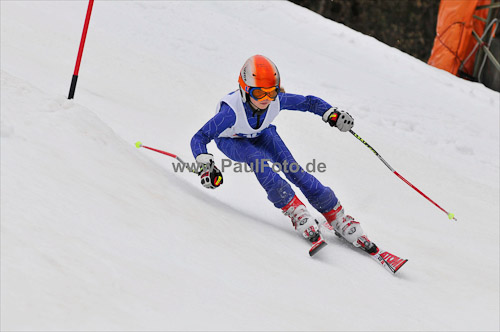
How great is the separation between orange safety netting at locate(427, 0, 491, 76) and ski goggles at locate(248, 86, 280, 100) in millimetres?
7980

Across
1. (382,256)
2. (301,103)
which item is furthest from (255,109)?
(382,256)

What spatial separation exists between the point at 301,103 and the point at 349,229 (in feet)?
3.08

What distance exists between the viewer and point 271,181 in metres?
3.88

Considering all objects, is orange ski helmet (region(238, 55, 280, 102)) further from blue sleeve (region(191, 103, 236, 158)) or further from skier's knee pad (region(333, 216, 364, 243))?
skier's knee pad (region(333, 216, 364, 243))

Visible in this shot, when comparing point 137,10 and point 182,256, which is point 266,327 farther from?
point 137,10

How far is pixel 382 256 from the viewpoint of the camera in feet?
12.8

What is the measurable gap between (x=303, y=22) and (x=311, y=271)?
7.62 m

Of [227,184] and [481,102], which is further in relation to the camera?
[481,102]

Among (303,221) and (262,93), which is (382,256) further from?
(262,93)

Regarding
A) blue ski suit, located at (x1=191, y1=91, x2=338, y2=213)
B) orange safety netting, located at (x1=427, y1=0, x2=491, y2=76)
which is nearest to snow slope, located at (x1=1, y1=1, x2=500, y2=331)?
blue ski suit, located at (x1=191, y1=91, x2=338, y2=213)

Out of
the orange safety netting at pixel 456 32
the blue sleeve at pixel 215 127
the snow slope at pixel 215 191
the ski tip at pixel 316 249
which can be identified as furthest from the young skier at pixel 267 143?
the orange safety netting at pixel 456 32

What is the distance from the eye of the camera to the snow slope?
225 cm

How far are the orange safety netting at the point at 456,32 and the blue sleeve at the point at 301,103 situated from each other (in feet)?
24.6

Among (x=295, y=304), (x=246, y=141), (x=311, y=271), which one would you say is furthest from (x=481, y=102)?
(x=295, y=304)
